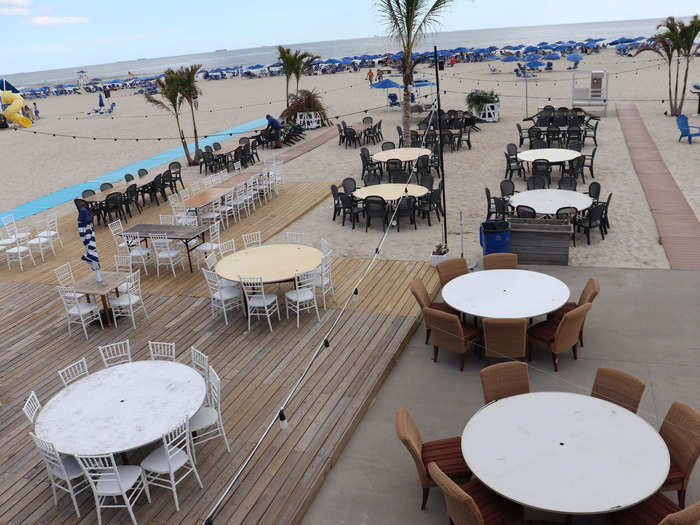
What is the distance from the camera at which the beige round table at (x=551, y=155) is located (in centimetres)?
1579

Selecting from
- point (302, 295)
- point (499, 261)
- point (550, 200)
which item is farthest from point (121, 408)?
point (550, 200)

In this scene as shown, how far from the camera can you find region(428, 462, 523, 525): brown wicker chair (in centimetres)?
458

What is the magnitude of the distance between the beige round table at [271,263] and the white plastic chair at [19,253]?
5.39 metres

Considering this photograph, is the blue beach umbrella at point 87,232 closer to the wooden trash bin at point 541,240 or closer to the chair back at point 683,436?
the wooden trash bin at point 541,240

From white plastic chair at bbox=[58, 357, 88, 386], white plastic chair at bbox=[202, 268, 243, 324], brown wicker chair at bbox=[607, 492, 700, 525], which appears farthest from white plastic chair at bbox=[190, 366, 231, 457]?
brown wicker chair at bbox=[607, 492, 700, 525]

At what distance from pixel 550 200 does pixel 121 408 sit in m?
9.69

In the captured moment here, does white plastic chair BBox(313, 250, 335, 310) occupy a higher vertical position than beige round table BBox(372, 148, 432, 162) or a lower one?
lower

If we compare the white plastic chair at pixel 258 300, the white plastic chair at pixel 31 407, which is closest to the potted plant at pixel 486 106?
the white plastic chair at pixel 258 300

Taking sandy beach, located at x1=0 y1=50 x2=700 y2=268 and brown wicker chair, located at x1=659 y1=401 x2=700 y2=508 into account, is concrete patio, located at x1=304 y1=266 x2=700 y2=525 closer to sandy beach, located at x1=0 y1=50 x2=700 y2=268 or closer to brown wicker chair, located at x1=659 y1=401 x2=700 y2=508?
brown wicker chair, located at x1=659 y1=401 x2=700 y2=508

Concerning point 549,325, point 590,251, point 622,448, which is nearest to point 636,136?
point 590,251

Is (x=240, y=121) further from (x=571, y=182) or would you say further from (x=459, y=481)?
(x=459, y=481)

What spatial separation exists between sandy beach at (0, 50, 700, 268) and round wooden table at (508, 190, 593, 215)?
0.82 meters

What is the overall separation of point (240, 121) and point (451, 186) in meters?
21.4

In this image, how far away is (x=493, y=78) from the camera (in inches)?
1861
